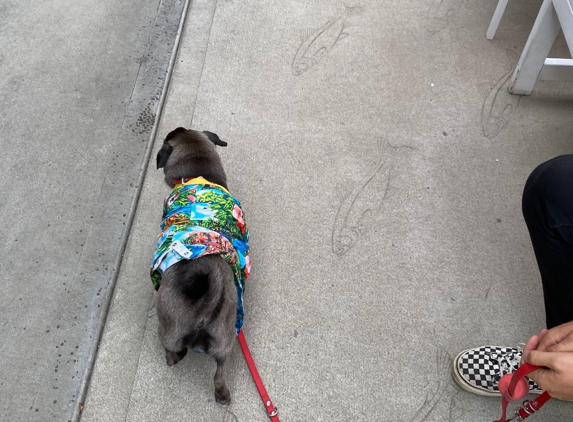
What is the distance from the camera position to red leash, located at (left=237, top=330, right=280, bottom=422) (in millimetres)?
2025

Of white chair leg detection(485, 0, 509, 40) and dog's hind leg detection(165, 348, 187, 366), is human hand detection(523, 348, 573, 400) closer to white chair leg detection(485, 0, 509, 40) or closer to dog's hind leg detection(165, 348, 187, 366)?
dog's hind leg detection(165, 348, 187, 366)

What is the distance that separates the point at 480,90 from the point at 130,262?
2.36 m

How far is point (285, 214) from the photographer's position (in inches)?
105

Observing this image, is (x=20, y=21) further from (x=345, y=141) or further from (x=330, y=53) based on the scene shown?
(x=345, y=141)

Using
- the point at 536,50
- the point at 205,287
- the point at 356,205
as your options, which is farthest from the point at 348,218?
the point at 536,50

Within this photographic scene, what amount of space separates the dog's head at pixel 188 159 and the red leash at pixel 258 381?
0.71m

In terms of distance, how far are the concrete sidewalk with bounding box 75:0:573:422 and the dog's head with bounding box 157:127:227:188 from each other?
42 centimetres

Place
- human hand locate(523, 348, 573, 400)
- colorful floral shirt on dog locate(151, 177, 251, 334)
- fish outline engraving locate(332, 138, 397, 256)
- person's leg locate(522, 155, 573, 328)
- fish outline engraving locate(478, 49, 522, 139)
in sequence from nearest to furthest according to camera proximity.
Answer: human hand locate(523, 348, 573, 400) → person's leg locate(522, 155, 573, 328) → colorful floral shirt on dog locate(151, 177, 251, 334) → fish outline engraving locate(332, 138, 397, 256) → fish outline engraving locate(478, 49, 522, 139)

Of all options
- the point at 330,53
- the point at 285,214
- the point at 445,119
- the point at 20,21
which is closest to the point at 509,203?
the point at 445,119

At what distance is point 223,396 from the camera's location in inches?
80.1

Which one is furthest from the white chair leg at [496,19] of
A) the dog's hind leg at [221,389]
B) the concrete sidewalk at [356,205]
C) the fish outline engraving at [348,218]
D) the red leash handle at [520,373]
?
the dog's hind leg at [221,389]

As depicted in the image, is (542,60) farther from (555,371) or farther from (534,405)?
(555,371)

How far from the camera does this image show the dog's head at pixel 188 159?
7.39 ft

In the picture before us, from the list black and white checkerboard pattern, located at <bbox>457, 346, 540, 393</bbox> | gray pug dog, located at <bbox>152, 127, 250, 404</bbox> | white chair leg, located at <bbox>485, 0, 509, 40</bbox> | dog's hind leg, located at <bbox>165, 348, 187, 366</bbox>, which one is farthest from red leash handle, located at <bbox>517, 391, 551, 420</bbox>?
white chair leg, located at <bbox>485, 0, 509, 40</bbox>
